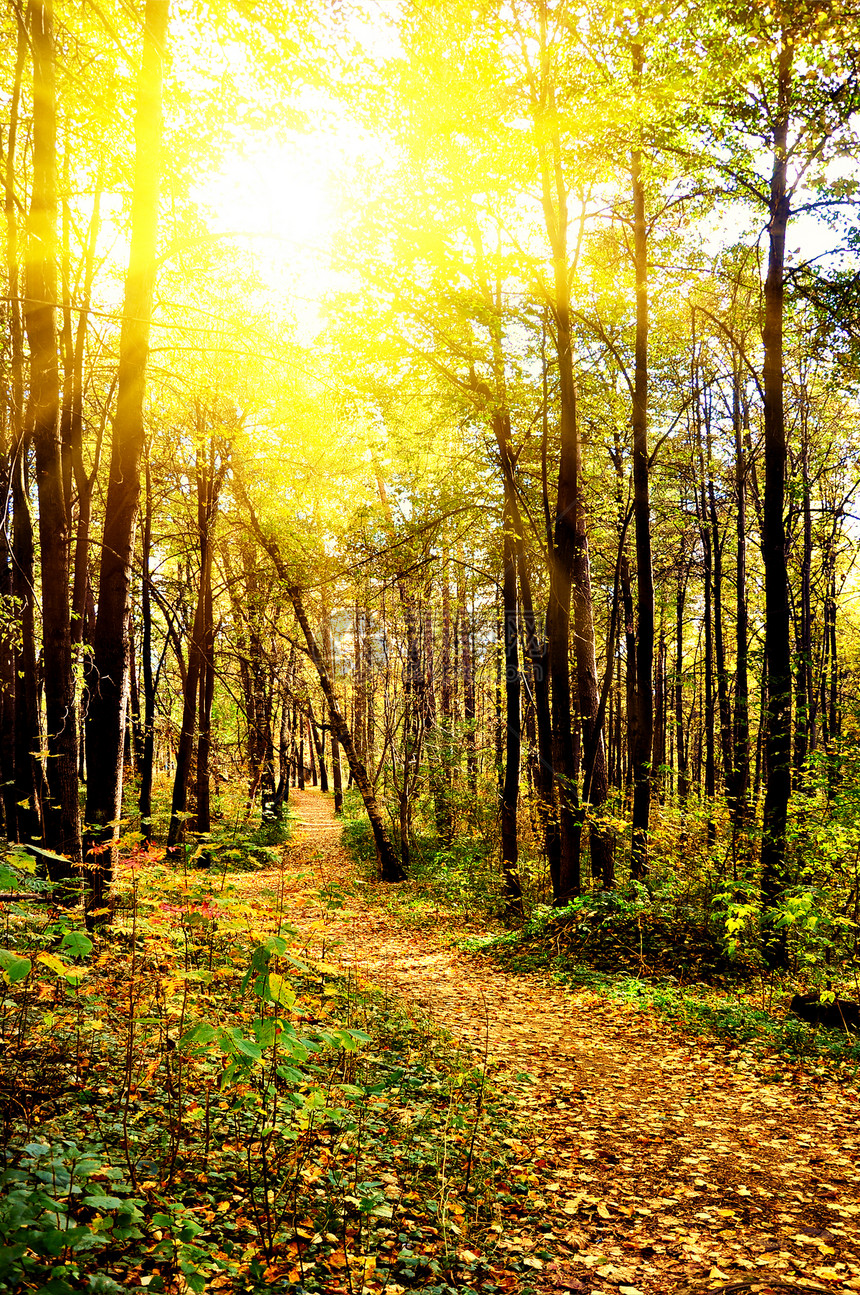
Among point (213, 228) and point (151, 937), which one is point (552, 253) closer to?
point (213, 228)

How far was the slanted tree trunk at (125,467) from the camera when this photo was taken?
6391mm

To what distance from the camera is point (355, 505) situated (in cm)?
1573

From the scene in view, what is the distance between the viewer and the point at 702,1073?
6.14 meters

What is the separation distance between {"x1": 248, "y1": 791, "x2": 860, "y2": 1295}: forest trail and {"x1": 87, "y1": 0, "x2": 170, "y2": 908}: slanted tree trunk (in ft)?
7.83

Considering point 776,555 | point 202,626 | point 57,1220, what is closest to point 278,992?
point 57,1220

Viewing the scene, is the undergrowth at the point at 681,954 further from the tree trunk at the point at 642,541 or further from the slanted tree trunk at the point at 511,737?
the tree trunk at the point at 642,541

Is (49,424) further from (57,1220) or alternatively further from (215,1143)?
(57,1220)

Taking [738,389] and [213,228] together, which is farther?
[738,389]

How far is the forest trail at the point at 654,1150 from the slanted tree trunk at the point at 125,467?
7.83 ft

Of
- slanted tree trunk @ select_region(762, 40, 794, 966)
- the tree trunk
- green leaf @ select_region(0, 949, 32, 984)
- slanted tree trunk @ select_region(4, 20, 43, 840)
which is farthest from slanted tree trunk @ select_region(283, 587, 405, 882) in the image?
green leaf @ select_region(0, 949, 32, 984)

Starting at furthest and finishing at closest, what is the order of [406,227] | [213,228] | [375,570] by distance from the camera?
[375,570] → [406,227] → [213,228]

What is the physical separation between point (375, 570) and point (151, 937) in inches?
271

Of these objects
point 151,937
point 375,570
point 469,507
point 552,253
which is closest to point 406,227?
point 552,253

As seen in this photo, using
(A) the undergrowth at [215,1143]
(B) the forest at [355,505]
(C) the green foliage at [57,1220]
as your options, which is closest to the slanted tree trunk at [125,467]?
(B) the forest at [355,505]
